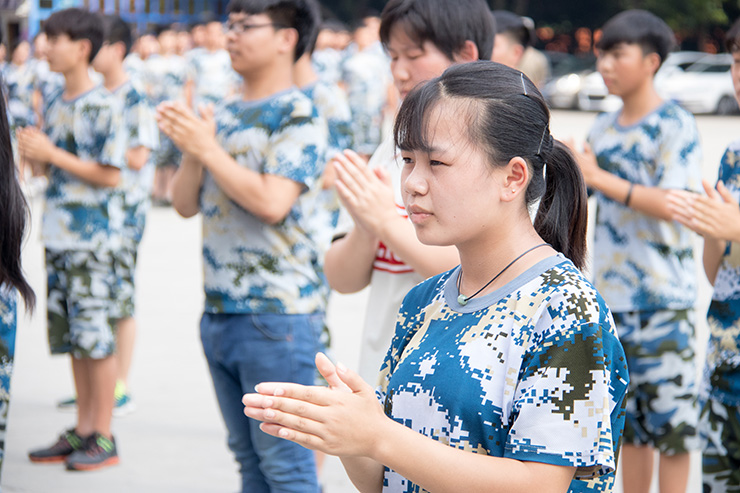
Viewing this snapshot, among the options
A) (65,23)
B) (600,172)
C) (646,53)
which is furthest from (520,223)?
(65,23)

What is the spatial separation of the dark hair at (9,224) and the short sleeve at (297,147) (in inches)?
35.7

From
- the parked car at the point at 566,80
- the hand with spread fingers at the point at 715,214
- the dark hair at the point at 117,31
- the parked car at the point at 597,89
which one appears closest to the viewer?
the hand with spread fingers at the point at 715,214

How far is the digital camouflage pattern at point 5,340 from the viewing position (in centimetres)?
208

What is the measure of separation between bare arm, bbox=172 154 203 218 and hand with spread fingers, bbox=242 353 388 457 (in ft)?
5.66

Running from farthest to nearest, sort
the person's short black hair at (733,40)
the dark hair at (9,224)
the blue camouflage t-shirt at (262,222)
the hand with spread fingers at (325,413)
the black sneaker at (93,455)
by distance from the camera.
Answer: the black sneaker at (93,455) → the blue camouflage t-shirt at (262,222) → the person's short black hair at (733,40) → the dark hair at (9,224) → the hand with spread fingers at (325,413)

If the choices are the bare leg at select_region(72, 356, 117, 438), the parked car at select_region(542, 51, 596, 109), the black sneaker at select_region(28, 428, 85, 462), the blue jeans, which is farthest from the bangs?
the parked car at select_region(542, 51, 596, 109)

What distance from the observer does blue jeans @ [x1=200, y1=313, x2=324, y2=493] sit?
9.14 feet

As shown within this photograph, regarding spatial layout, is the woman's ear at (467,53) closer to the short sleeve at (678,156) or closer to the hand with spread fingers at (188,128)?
the hand with spread fingers at (188,128)

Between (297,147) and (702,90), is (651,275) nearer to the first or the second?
(297,147)

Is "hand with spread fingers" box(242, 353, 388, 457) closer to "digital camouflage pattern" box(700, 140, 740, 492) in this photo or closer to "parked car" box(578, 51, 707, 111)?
"digital camouflage pattern" box(700, 140, 740, 492)

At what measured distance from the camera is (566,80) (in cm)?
2486

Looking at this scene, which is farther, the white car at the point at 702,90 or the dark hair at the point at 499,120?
the white car at the point at 702,90

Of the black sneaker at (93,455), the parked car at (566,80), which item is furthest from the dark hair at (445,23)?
the parked car at (566,80)

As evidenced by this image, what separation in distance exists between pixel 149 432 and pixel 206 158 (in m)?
2.28
